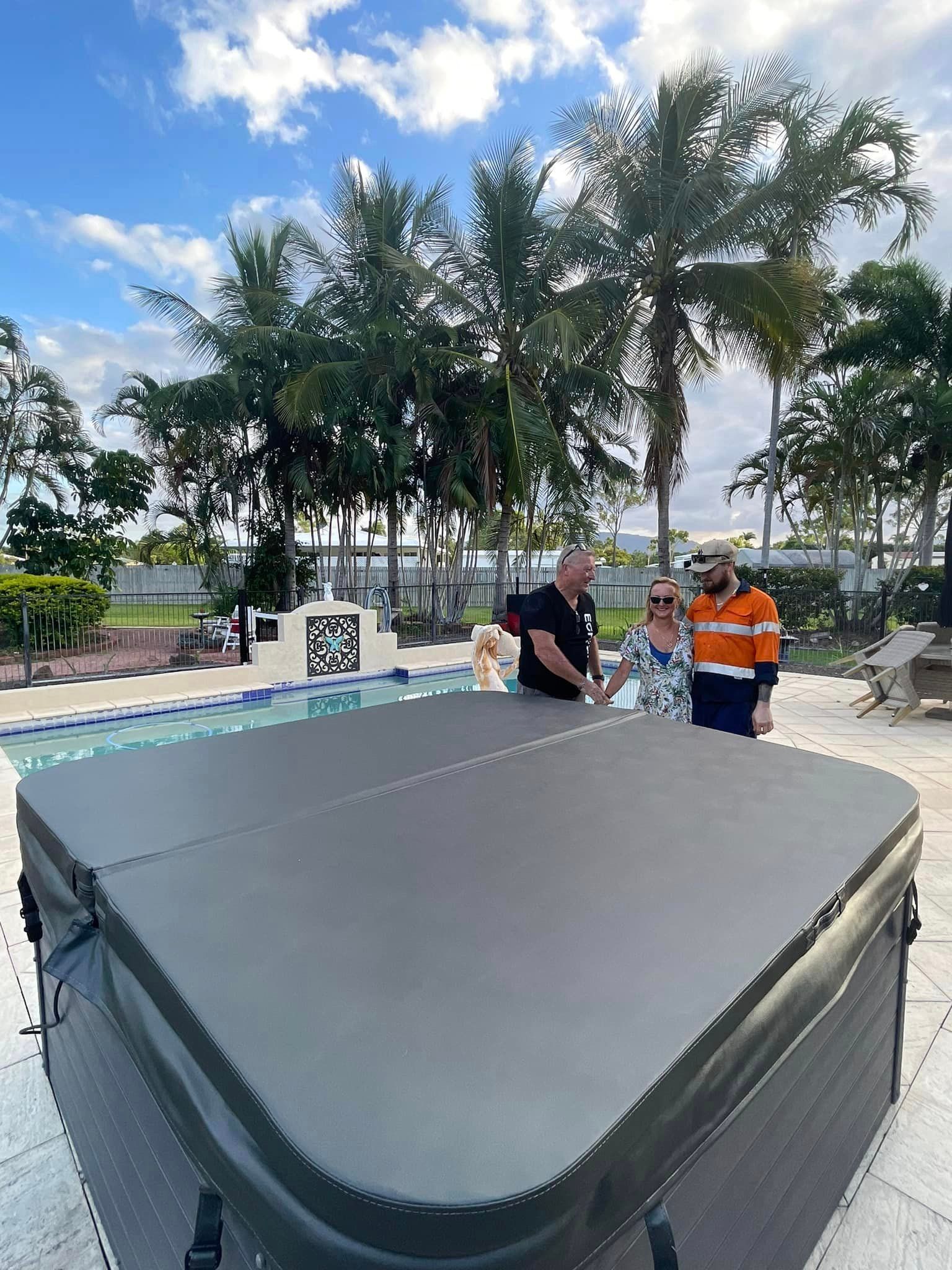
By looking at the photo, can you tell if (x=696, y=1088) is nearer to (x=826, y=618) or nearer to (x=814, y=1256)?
(x=814, y=1256)

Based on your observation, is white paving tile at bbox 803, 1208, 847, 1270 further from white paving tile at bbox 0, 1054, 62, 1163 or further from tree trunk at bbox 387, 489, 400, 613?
tree trunk at bbox 387, 489, 400, 613

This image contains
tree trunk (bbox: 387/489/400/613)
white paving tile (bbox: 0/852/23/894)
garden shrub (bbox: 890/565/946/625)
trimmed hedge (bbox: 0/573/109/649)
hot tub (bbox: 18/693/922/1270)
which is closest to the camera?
hot tub (bbox: 18/693/922/1270)

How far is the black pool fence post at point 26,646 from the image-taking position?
7.40m

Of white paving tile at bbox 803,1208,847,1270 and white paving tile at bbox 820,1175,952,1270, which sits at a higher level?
white paving tile at bbox 803,1208,847,1270

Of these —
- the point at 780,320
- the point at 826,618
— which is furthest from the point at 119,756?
the point at 826,618

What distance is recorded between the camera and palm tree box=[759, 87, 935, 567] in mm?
9258

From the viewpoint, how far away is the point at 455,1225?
557mm

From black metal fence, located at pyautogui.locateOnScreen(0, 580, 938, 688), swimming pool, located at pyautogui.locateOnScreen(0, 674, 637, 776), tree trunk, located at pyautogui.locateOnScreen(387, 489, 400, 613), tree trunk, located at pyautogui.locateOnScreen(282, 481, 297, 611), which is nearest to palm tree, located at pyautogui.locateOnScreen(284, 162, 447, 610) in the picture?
tree trunk, located at pyautogui.locateOnScreen(387, 489, 400, 613)

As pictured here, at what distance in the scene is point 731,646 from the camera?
3.02 meters

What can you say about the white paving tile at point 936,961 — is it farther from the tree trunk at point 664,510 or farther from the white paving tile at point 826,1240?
the tree trunk at point 664,510

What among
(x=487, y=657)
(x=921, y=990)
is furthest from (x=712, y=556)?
(x=487, y=657)

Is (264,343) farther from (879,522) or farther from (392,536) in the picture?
(879,522)

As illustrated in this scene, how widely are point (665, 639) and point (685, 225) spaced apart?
9.27 m

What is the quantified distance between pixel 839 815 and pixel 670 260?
11.3m
